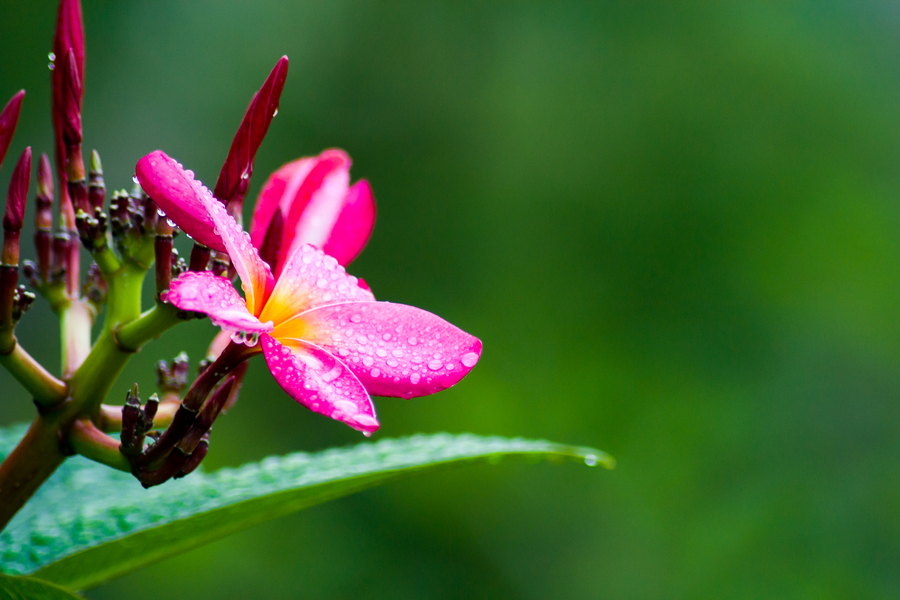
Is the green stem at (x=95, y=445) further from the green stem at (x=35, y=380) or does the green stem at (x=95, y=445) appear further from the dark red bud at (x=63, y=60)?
the dark red bud at (x=63, y=60)

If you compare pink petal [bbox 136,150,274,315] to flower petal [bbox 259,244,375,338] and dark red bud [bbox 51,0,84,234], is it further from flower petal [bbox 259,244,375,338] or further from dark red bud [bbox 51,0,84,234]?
dark red bud [bbox 51,0,84,234]

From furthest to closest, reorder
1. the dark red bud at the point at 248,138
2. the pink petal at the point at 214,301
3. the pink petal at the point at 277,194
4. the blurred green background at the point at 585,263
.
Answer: the blurred green background at the point at 585,263 < the pink petal at the point at 277,194 < the dark red bud at the point at 248,138 < the pink petal at the point at 214,301

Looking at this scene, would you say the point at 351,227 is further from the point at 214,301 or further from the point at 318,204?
the point at 214,301

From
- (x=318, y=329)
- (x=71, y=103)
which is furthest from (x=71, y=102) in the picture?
(x=318, y=329)

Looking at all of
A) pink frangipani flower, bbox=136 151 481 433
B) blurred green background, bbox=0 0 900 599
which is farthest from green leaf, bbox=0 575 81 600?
blurred green background, bbox=0 0 900 599

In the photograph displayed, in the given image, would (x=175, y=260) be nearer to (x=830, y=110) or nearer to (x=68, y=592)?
(x=68, y=592)

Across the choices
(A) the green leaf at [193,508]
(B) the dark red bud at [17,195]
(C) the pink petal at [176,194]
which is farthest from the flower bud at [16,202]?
(A) the green leaf at [193,508]

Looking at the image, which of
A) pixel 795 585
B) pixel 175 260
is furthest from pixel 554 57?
pixel 175 260
